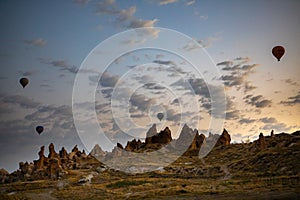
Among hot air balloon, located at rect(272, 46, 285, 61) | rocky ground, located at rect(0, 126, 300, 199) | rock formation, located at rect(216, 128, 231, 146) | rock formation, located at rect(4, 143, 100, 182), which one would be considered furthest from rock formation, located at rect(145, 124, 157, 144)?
hot air balloon, located at rect(272, 46, 285, 61)

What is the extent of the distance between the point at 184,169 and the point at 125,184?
90.6 ft

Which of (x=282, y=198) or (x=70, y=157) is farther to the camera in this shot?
(x=70, y=157)

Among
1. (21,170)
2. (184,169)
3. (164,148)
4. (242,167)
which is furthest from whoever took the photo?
(164,148)

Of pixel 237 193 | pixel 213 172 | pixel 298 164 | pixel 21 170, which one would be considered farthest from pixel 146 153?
pixel 237 193

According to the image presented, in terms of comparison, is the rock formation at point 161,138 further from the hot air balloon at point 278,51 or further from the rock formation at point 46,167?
the hot air balloon at point 278,51

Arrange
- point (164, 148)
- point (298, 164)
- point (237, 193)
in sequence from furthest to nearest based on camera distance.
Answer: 1. point (164, 148)
2. point (298, 164)
3. point (237, 193)

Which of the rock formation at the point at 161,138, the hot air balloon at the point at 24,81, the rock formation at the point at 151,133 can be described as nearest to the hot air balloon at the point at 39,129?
the hot air balloon at the point at 24,81

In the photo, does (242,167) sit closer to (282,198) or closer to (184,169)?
(184,169)

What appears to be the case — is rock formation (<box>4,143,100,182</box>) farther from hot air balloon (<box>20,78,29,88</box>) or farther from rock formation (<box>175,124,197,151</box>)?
rock formation (<box>175,124,197,151</box>)

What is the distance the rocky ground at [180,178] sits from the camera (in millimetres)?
47969

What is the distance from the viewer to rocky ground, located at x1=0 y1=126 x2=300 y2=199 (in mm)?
47969

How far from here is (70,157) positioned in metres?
145

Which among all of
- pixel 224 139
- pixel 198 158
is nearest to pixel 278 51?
pixel 198 158

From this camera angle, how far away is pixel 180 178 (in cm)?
8125
